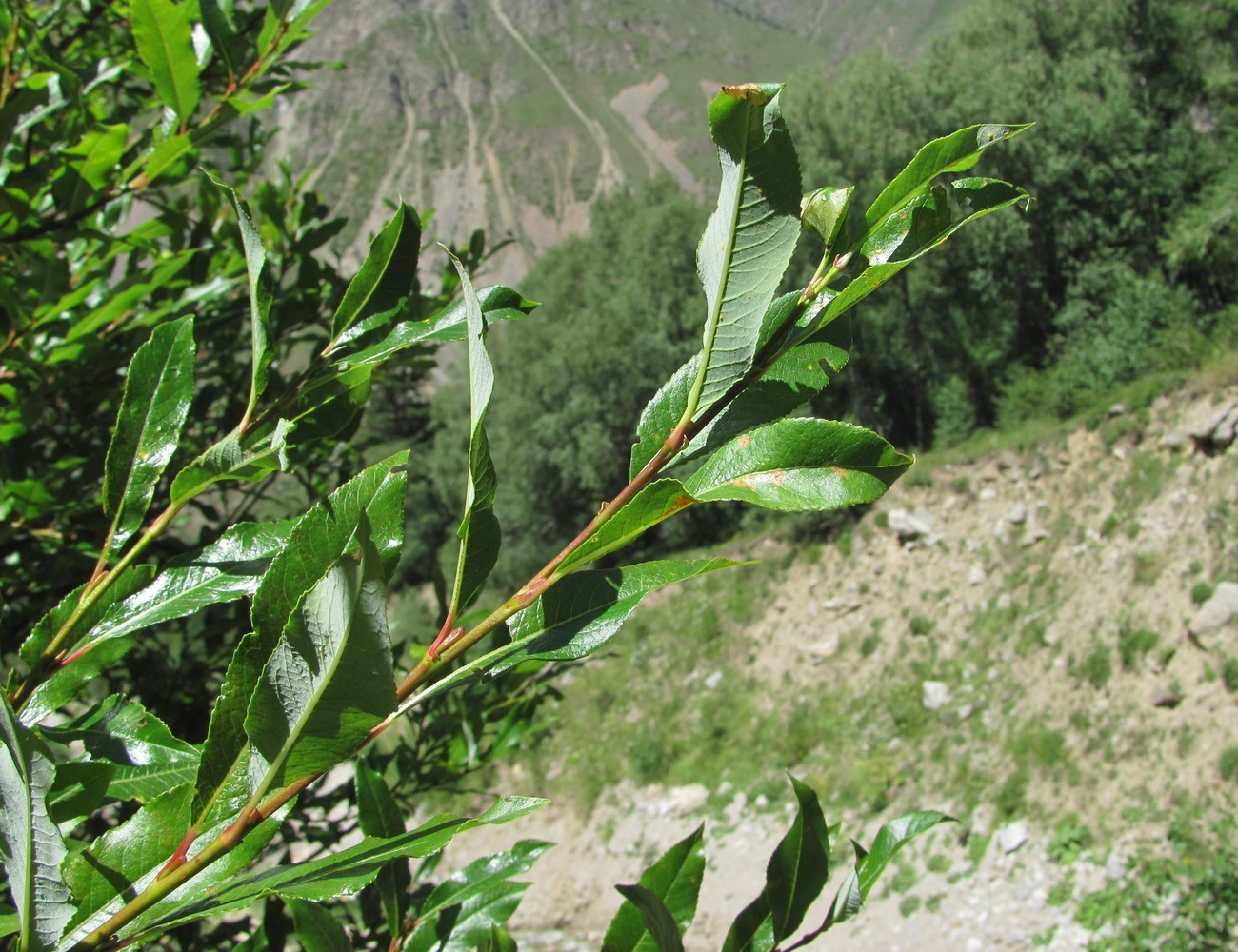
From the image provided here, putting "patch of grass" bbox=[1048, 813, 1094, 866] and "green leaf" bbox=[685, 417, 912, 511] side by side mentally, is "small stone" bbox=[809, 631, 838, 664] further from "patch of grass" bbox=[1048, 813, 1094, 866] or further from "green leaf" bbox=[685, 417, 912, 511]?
"green leaf" bbox=[685, 417, 912, 511]

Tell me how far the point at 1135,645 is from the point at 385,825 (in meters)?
7.34

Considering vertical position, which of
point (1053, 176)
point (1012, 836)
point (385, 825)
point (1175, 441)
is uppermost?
point (385, 825)

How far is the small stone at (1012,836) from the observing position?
5.95 meters

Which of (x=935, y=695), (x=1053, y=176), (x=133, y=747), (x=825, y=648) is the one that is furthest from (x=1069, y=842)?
(x=1053, y=176)

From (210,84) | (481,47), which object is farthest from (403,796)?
(481,47)

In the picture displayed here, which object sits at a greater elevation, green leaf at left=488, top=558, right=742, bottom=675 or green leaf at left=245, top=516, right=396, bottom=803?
green leaf at left=245, top=516, right=396, bottom=803

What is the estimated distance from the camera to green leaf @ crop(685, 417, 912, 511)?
1.31 feet

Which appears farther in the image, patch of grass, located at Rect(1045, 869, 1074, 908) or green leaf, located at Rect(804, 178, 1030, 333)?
patch of grass, located at Rect(1045, 869, 1074, 908)

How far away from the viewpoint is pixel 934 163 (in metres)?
0.40

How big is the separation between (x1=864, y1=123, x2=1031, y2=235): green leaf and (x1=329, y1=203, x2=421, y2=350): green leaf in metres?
0.34

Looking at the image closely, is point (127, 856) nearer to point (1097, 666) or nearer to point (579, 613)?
point (579, 613)

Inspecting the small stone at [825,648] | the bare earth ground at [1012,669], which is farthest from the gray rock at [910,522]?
the small stone at [825,648]

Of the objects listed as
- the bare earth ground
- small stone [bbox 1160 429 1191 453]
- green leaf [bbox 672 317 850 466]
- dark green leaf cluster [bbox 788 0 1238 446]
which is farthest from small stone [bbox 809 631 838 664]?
green leaf [bbox 672 317 850 466]

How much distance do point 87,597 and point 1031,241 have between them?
1435 centimetres
